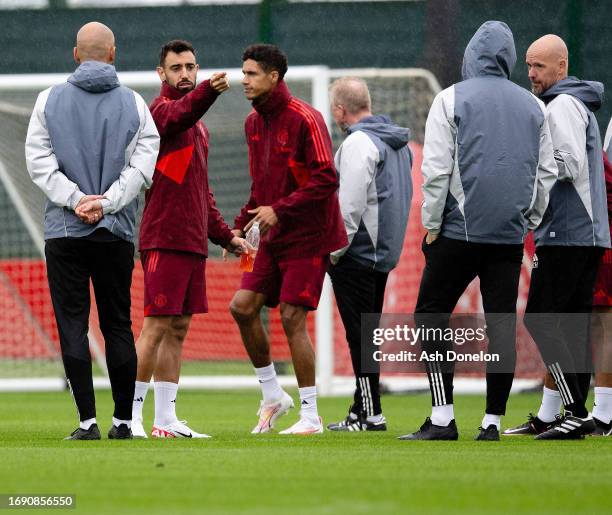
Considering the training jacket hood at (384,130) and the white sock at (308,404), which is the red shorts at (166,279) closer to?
the white sock at (308,404)

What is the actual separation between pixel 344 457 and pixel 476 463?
2.09 feet

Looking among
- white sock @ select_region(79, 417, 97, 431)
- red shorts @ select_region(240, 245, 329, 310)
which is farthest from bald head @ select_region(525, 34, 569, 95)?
white sock @ select_region(79, 417, 97, 431)

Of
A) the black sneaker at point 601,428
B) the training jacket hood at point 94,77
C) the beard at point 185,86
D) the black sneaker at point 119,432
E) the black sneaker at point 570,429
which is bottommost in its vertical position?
the black sneaker at point 601,428

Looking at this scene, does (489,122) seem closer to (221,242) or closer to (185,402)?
(221,242)

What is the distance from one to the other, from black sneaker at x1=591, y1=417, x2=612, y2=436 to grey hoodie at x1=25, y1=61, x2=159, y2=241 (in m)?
2.96

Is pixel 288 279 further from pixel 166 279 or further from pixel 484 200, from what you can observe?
pixel 484 200

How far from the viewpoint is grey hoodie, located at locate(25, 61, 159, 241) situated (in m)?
7.43

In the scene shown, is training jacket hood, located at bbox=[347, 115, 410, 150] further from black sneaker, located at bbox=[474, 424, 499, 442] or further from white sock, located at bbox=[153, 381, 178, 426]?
black sneaker, located at bbox=[474, 424, 499, 442]

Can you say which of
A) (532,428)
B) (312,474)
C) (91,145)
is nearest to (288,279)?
(91,145)

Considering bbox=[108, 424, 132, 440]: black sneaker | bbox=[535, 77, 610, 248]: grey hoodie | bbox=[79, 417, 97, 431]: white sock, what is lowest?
bbox=[108, 424, 132, 440]: black sneaker

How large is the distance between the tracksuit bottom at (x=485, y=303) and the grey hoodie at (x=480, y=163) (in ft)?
0.30

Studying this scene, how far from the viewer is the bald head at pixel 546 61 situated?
8078mm

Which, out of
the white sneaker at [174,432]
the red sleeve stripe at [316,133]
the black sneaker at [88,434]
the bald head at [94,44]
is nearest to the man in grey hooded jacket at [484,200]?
the red sleeve stripe at [316,133]

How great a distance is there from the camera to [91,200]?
7305 mm
